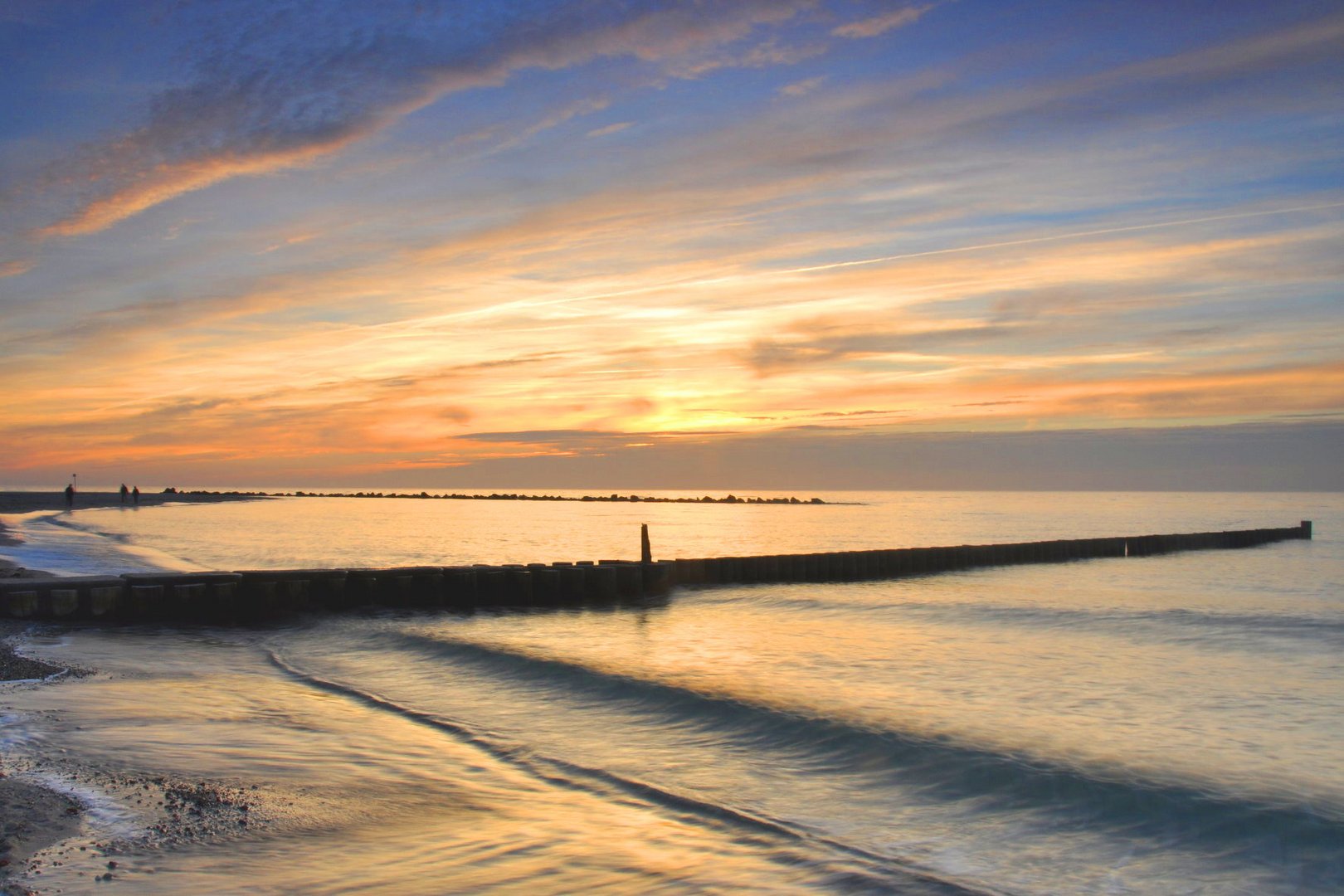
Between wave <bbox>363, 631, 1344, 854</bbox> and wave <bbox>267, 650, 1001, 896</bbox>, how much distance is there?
212 cm

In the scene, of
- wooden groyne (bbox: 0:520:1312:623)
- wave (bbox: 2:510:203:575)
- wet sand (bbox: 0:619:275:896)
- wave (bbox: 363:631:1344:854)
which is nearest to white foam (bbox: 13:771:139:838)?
wet sand (bbox: 0:619:275:896)

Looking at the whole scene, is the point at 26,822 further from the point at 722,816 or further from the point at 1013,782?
the point at 1013,782

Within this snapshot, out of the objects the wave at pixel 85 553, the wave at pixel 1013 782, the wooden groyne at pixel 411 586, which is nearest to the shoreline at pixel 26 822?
the wave at pixel 1013 782

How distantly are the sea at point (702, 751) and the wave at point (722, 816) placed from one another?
37 millimetres

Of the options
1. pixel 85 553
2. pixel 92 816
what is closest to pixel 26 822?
pixel 92 816

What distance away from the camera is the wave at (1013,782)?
897cm

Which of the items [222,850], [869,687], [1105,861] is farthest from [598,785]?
[869,687]

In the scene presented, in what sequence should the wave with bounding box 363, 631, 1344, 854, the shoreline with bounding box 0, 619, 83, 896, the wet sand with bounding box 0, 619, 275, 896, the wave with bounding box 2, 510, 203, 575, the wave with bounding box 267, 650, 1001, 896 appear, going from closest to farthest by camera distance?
the shoreline with bounding box 0, 619, 83, 896 → the wet sand with bounding box 0, 619, 275, 896 → the wave with bounding box 267, 650, 1001, 896 → the wave with bounding box 363, 631, 1344, 854 → the wave with bounding box 2, 510, 203, 575

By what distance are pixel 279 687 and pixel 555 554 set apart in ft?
121

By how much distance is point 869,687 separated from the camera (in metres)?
15.4

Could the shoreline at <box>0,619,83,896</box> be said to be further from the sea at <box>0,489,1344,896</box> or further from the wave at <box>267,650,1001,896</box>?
the wave at <box>267,650,1001,896</box>

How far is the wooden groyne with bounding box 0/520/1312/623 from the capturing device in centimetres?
1925

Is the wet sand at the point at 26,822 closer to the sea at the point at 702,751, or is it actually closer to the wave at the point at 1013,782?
the sea at the point at 702,751

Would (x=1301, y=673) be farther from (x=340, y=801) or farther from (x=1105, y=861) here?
(x=340, y=801)
